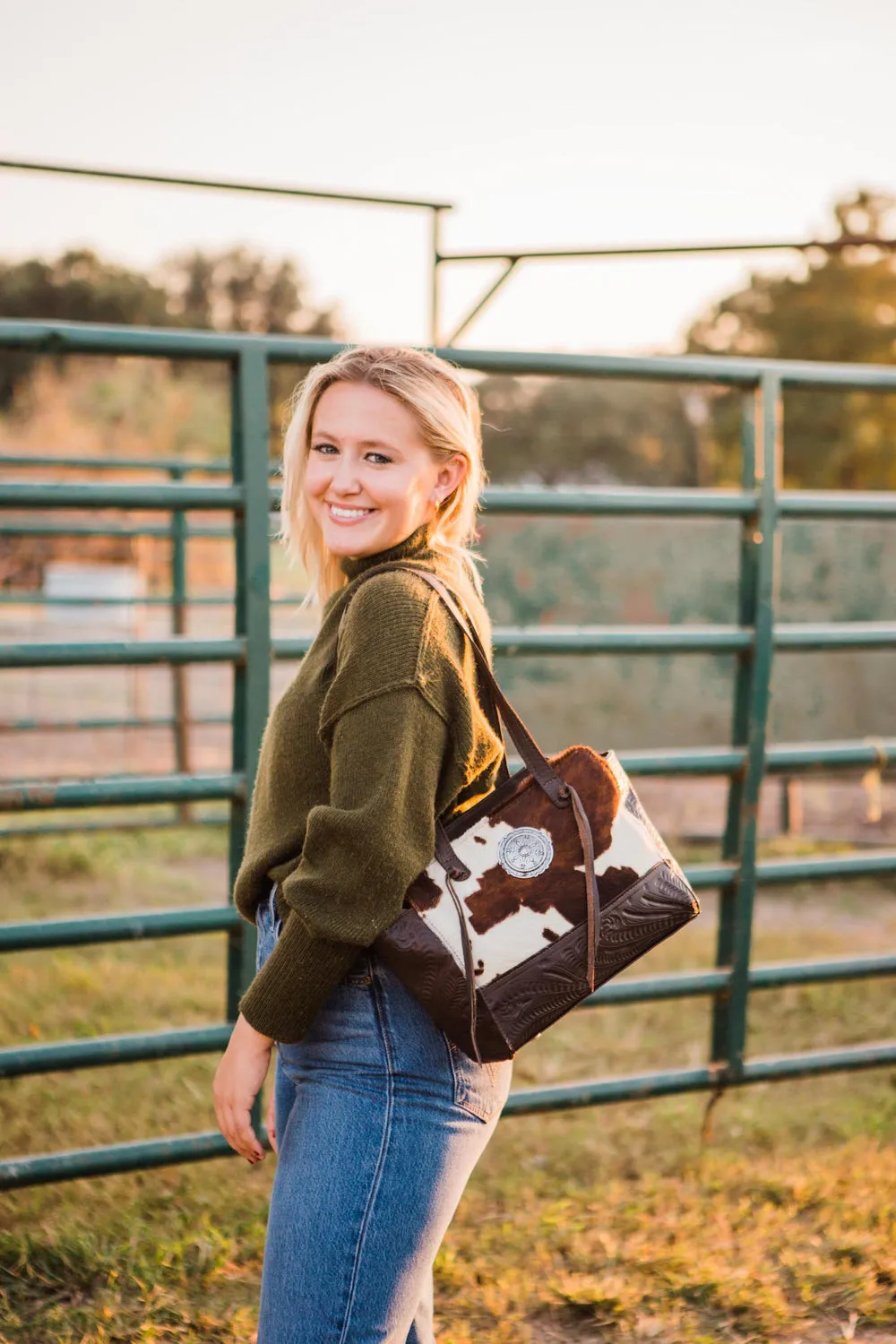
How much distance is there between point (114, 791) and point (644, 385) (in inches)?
660

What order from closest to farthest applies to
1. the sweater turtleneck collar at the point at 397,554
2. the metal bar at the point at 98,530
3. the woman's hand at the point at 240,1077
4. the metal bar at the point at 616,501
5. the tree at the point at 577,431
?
the woman's hand at the point at 240,1077 < the sweater turtleneck collar at the point at 397,554 < the metal bar at the point at 616,501 < the metal bar at the point at 98,530 < the tree at the point at 577,431

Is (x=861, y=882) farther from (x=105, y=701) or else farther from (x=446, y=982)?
(x=105, y=701)

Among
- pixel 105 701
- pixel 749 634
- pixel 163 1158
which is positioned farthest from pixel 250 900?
pixel 105 701

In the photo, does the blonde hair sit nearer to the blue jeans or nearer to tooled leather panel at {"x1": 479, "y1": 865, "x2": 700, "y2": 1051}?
tooled leather panel at {"x1": 479, "y1": 865, "x2": 700, "y2": 1051}

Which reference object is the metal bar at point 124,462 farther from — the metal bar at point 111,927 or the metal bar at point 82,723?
the metal bar at point 111,927

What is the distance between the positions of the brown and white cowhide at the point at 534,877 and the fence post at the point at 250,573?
1050 mm

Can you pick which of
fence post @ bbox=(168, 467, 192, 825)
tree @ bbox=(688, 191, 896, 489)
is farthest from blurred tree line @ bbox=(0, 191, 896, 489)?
fence post @ bbox=(168, 467, 192, 825)

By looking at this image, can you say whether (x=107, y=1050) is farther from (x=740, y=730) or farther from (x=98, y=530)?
(x=98, y=530)

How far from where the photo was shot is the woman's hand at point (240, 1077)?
1.49 m

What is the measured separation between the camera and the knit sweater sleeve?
1.38 m

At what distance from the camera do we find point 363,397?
1.58 meters

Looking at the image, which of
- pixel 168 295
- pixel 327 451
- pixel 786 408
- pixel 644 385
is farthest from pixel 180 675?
pixel 168 295

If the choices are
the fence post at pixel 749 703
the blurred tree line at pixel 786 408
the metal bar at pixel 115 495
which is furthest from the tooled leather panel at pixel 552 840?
the blurred tree line at pixel 786 408

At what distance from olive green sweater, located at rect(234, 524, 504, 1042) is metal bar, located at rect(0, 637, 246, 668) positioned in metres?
0.86
